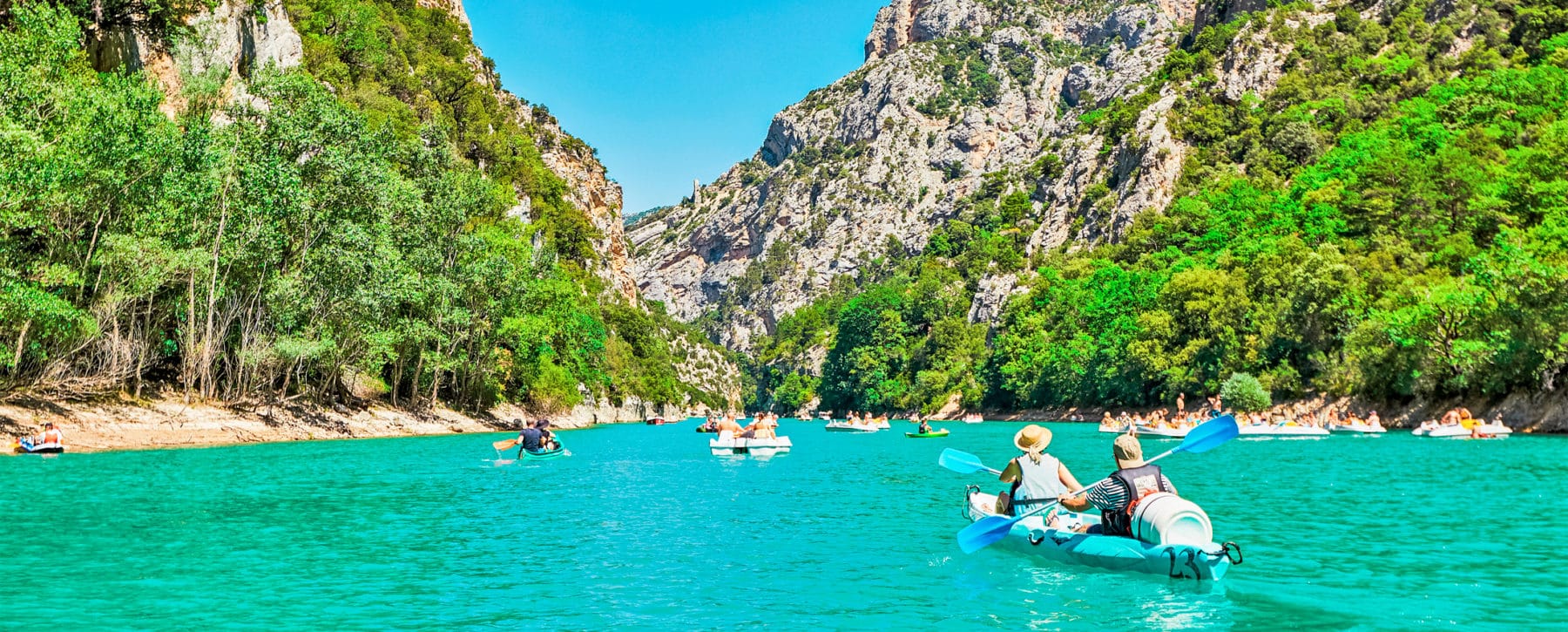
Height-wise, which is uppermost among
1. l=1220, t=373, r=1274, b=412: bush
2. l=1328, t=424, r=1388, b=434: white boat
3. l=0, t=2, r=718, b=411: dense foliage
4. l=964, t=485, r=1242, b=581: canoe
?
l=0, t=2, r=718, b=411: dense foliage

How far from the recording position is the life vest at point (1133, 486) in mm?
12516

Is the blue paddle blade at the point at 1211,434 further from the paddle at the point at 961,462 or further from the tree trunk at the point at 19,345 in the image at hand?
the tree trunk at the point at 19,345

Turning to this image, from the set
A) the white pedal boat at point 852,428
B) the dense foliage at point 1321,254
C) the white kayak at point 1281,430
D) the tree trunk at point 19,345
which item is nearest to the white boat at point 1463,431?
the dense foliage at point 1321,254

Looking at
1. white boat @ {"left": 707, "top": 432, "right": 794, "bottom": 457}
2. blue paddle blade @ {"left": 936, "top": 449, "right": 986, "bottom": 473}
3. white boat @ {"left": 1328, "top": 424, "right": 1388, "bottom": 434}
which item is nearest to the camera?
blue paddle blade @ {"left": 936, "top": 449, "right": 986, "bottom": 473}

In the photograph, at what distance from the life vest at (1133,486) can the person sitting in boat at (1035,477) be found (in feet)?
6.05

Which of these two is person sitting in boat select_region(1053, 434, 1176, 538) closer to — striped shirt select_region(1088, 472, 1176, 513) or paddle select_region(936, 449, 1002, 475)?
striped shirt select_region(1088, 472, 1176, 513)

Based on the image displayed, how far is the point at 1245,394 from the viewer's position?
63.0 meters

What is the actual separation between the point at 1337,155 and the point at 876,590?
94347mm

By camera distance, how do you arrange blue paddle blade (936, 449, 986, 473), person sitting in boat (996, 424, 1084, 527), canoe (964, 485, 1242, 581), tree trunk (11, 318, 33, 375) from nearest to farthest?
canoe (964, 485, 1242, 581), person sitting in boat (996, 424, 1084, 527), blue paddle blade (936, 449, 986, 473), tree trunk (11, 318, 33, 375)

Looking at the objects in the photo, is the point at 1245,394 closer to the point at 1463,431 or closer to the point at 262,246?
the point at 1463,431

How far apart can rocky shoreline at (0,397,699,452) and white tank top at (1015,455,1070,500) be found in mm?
32299

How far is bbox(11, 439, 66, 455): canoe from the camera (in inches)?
1160

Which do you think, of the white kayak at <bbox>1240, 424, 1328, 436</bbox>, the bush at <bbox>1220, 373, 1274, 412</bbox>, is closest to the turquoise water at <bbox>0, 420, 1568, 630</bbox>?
the white kayak at <bbox>1240, 424, 1328, 436</bbox>

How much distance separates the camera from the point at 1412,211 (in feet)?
224
